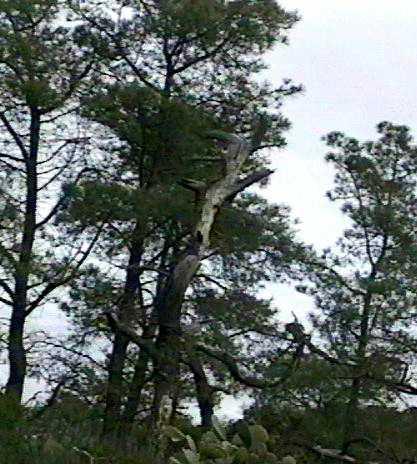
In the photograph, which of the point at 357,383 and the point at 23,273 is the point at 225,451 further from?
the point at 23,273

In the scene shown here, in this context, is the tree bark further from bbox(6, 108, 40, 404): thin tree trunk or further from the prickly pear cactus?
bbox(6, 108, 40, 404): thin tree trunk

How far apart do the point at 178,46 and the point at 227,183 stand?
7.31 m

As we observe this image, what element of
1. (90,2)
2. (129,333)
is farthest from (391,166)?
(129,333)

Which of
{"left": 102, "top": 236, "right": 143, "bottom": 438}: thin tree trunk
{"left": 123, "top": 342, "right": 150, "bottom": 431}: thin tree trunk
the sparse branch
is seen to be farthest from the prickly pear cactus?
the sparse branch

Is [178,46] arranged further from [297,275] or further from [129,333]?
[129,333]

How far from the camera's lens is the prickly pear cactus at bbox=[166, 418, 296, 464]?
13.2 ft

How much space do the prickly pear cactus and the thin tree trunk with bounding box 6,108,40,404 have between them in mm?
11071

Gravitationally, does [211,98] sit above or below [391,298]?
above

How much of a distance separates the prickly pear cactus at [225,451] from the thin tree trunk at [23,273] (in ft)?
36.3

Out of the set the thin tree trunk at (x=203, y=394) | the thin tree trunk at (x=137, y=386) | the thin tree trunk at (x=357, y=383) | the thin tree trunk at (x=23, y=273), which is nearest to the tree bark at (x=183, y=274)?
the thin tree trunk at (x=203, y=394)

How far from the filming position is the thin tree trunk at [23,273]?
15.8 m

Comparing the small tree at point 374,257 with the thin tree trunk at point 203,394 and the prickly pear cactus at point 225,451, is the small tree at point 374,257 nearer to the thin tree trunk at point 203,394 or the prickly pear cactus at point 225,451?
the thin tree trunk at point 203,394

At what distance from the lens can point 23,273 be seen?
51.3 feet

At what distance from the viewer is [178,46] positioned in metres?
17.0
